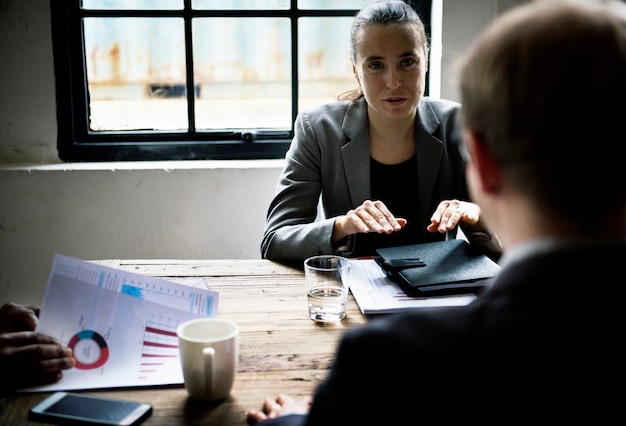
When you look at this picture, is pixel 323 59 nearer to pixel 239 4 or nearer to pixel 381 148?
pixel 239 4

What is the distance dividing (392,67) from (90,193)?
1125 mm

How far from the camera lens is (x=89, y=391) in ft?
3.09

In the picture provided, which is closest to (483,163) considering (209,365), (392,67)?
(209,365)

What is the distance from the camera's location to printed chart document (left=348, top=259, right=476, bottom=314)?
3.95 ft

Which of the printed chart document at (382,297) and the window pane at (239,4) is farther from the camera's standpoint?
the window pane at (239,4)

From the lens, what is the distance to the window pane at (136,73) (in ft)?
7.66

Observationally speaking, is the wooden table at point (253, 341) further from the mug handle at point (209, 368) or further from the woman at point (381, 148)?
the woman at point (381, 148)

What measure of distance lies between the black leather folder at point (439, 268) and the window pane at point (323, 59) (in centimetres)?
112

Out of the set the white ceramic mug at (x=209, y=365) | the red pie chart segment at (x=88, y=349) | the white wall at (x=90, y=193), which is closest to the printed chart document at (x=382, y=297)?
the white ceramic mug at (x=209, y=365)

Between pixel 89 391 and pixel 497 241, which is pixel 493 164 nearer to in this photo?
pixel 89 391

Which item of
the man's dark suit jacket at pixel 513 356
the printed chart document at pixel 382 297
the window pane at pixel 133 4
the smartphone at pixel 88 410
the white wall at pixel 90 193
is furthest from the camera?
the window pane at pixel 133 4

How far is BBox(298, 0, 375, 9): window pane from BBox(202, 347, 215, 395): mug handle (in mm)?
1756

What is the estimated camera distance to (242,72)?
7.92ft

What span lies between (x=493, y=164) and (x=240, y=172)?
5.66 feet
